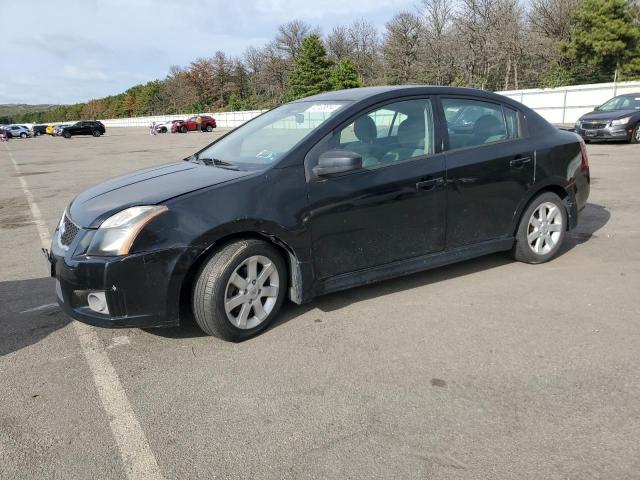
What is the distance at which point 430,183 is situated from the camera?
417 cm

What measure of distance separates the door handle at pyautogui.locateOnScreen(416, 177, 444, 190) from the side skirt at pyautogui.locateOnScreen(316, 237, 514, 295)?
556 millimetres

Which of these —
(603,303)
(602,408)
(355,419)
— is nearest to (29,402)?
(355,419)

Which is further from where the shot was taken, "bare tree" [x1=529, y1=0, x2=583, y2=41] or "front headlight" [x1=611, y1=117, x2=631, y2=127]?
"bare tree" [x1=529, y1=0, x2=583, y2=41]

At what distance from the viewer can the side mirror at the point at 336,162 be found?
3.62 m

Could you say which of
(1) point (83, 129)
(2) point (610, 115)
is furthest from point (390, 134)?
(1) point (83, 129)

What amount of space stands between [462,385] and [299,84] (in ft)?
168

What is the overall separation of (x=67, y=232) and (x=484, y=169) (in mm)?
3265

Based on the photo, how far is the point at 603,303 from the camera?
4.07 metres

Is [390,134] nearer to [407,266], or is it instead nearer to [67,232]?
[407,266]

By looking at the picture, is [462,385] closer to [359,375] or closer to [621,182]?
[359,375]

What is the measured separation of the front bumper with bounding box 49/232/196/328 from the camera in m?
3.23

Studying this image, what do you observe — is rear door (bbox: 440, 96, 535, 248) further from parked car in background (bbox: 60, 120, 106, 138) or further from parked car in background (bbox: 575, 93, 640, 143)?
parked car in background (bbox: 60, 120, 106, 138)

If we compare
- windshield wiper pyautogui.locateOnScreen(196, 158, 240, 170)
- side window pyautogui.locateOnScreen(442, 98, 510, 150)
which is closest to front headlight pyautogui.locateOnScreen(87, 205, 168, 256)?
windshield wiper pyautogui.locateOnScreen(196, 158, 240, 170)

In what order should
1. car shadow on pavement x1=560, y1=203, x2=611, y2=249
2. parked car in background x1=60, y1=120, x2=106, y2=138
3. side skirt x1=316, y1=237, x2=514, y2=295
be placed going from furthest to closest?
parked car in background x1=60, y1=120, x2=106, y2=138
car shadow on pavement x1=560, y1=203, x2=611, y2=249
side skirt x1=316, y1=237, x2=514, y2=295
